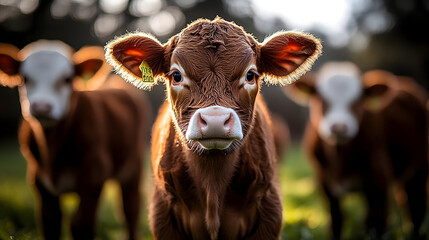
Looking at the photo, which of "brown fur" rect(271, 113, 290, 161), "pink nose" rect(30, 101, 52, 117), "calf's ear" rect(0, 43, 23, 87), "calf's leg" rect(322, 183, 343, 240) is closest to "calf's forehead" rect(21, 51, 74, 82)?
"calf's ear" rect(0, 43, 23, 87)

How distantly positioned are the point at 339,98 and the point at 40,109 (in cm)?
366

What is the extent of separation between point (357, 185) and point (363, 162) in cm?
32

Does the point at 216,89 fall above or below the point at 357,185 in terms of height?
above

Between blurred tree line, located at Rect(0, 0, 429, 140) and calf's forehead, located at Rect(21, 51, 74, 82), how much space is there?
11.0 m

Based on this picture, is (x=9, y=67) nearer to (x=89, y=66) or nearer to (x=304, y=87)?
(x=89, y=66)

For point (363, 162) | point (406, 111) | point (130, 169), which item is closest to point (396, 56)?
point (406, 111)

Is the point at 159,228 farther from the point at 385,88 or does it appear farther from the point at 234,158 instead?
the point at 385,88

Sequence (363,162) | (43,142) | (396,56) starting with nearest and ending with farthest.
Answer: (43,142), (363,162), (396,56)

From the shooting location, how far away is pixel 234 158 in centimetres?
267

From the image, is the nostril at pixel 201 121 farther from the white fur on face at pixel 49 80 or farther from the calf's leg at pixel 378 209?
the calf's leg at pixel 378 209

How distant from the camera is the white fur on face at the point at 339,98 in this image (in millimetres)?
4781

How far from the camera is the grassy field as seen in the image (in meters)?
4.73

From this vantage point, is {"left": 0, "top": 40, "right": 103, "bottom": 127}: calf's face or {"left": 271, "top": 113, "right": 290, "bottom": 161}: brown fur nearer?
{"left": 0, "top": 40, "right": 103, "bottom": 127}: calf's face

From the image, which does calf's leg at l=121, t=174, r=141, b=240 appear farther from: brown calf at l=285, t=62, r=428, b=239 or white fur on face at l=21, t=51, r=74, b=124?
brown calf at l=285, t=62, r=428, b=239
